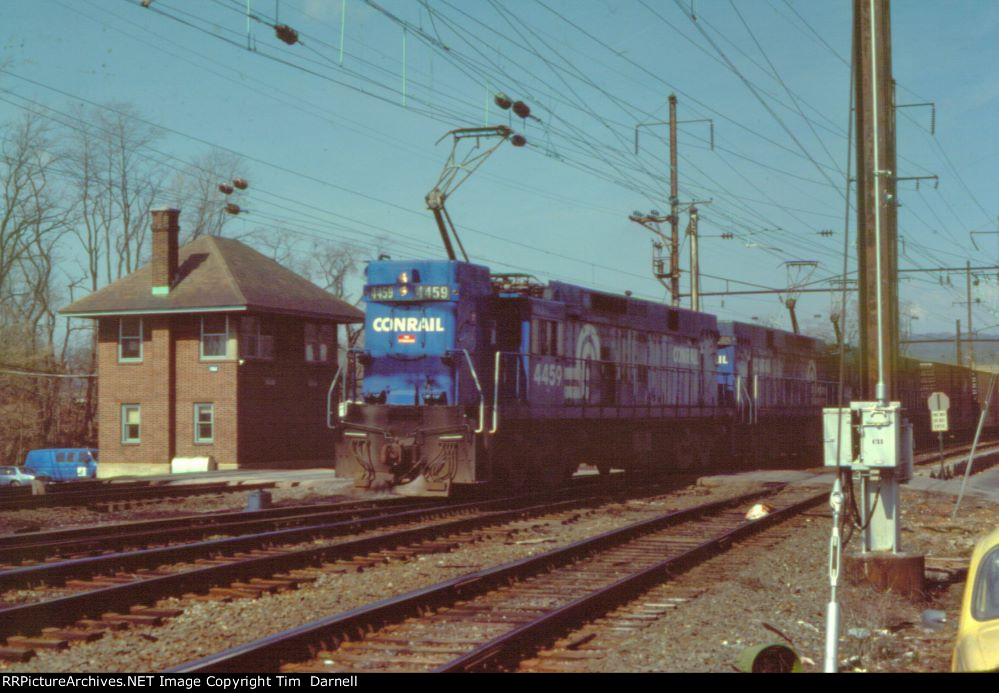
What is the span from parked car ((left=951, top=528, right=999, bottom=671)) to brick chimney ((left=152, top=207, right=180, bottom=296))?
114ft

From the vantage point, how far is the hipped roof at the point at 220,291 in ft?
117

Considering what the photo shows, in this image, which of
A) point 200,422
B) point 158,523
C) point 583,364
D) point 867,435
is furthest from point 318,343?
point 867,435

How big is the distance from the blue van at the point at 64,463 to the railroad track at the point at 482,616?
31.2 meters

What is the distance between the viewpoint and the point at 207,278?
3700 cm

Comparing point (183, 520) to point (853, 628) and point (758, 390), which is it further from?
point (758, 390)

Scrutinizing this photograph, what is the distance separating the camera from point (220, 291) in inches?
1409

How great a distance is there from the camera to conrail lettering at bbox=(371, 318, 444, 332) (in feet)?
57.8

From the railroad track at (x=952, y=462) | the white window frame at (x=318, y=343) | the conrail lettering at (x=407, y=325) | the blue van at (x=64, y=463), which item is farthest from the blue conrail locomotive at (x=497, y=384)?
the blue van at (x=64, y=463)

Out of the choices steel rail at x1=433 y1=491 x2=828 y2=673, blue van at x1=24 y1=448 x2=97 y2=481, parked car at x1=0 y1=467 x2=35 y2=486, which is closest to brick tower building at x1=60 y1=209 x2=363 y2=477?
blue van at x1=24 y1=448 x2=97 y2=481

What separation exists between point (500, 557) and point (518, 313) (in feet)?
24.1

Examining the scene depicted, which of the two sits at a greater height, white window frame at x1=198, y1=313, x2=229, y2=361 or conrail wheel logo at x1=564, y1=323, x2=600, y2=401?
white window frame at x1=198, y1=313, x2=229, y2=361

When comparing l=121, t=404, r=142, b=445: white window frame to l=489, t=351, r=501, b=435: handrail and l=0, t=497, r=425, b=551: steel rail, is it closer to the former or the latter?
l=0, t=497, r=425, b=551: steel rail

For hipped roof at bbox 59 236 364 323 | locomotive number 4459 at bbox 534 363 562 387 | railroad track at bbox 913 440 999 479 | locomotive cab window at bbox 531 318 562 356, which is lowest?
railroad track at bbox 913 440 999 479
